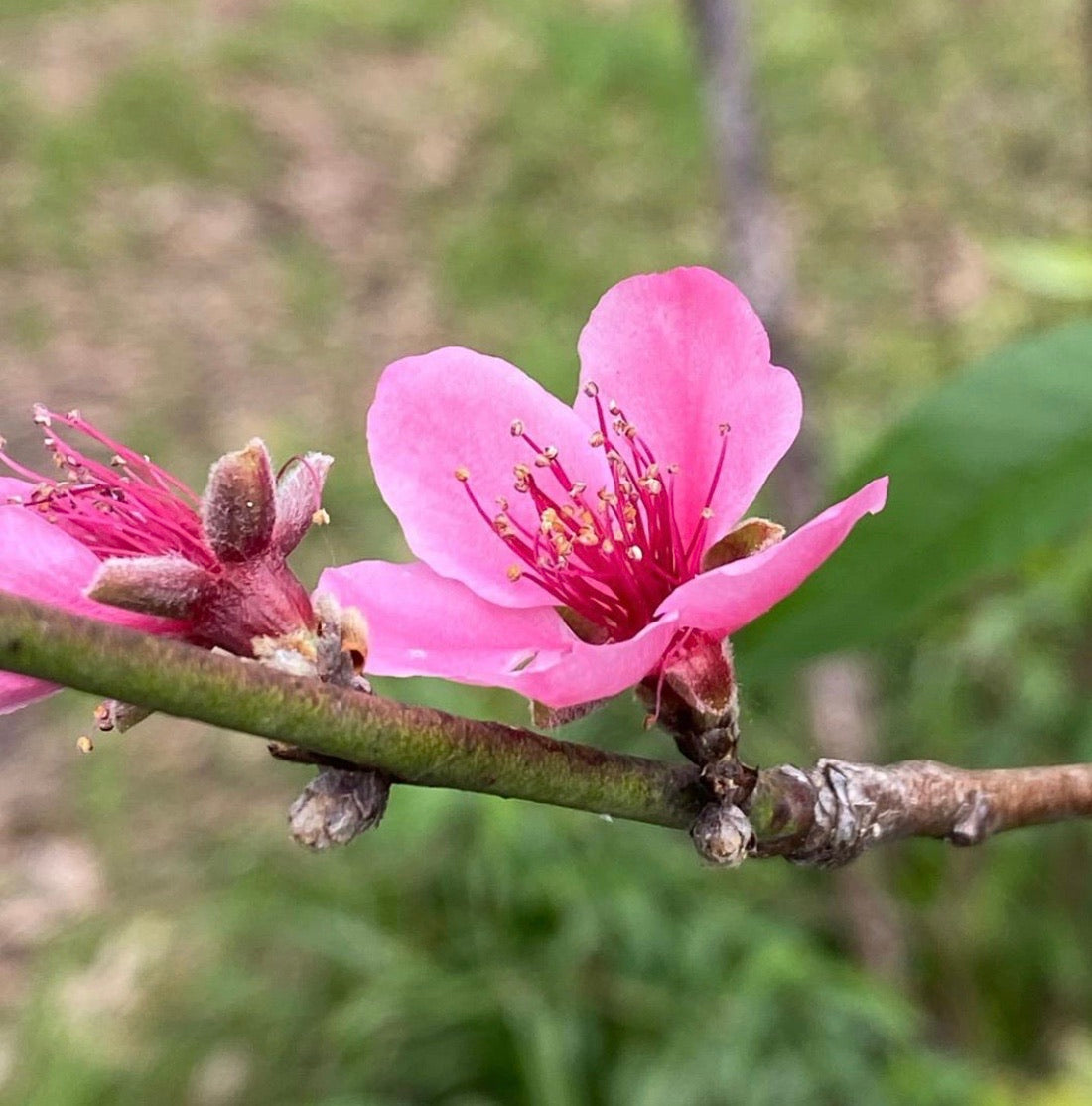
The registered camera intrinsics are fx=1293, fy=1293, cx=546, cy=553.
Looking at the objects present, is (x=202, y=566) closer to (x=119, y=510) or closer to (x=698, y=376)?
(x=119, y=510)

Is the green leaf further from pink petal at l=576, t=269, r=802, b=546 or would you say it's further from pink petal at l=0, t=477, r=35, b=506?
pink petal at l=0, t=477, r=35, b=506

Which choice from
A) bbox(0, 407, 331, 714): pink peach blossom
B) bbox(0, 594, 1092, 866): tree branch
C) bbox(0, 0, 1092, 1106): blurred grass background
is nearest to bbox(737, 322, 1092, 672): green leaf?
bbox(0, 0, 1092, 1106): blurred grass background

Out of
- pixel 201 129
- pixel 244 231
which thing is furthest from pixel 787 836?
pixel 201 129

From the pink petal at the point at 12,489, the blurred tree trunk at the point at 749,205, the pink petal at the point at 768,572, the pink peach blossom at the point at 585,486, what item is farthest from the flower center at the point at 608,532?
the blurred tree trunk at the point at 749,205

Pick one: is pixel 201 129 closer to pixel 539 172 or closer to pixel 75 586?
pixel 539 172

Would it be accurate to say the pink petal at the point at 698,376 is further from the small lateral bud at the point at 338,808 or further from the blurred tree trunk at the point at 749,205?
the blurred tree trunk at the point at 749,205

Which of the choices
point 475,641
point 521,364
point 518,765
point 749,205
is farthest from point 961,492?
point 521,364
